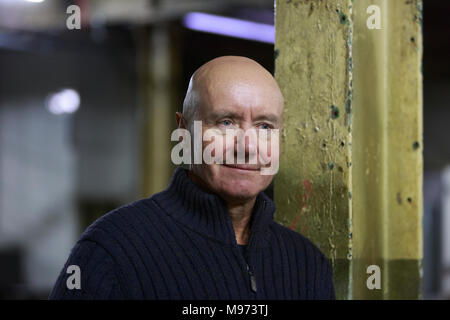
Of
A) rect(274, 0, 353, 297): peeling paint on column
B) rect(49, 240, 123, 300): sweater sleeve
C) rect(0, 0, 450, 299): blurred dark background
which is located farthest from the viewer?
rect(0, 0, 450, 299): blurred dark background

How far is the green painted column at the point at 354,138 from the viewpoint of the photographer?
1665 millimetres

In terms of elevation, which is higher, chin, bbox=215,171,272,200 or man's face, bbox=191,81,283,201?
man's face, bbox=191,81,283,201

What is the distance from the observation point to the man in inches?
48.2

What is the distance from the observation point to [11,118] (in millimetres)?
7547

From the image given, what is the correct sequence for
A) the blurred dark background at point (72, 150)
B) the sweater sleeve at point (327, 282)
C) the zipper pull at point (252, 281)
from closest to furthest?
the zipper pull at point (252, 281) → the sweater sleeve at point (327, 282) → the blurred dark background at point (72, 150)

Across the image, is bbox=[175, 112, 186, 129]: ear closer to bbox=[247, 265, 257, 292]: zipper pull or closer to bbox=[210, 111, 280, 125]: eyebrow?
bbox=[210, 111, 280, 125]: eyebrow

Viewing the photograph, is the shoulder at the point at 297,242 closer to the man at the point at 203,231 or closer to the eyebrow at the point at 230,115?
the man at the point at 203,231

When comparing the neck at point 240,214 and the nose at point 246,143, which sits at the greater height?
the nose at point 246,143

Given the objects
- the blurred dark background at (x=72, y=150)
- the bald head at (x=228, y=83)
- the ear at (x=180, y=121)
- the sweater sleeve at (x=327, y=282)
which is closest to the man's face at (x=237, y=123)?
the bald head at (x=228, y=83)

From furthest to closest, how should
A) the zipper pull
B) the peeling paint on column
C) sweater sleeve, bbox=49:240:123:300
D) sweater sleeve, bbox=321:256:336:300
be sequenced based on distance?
the peeling paint on column → sweater sleeve, bbox=321:256:336:300 → the zipper pull → sweater sleeve, bbox=49:240:123:300

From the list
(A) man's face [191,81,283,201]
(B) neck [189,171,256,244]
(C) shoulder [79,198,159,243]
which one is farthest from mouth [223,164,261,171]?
(C) shoulder [79,198,159,243]

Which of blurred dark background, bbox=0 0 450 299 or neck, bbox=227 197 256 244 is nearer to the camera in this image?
neck, bbox=227 197 256 244

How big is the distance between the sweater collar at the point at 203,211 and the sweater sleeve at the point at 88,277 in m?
0.22
